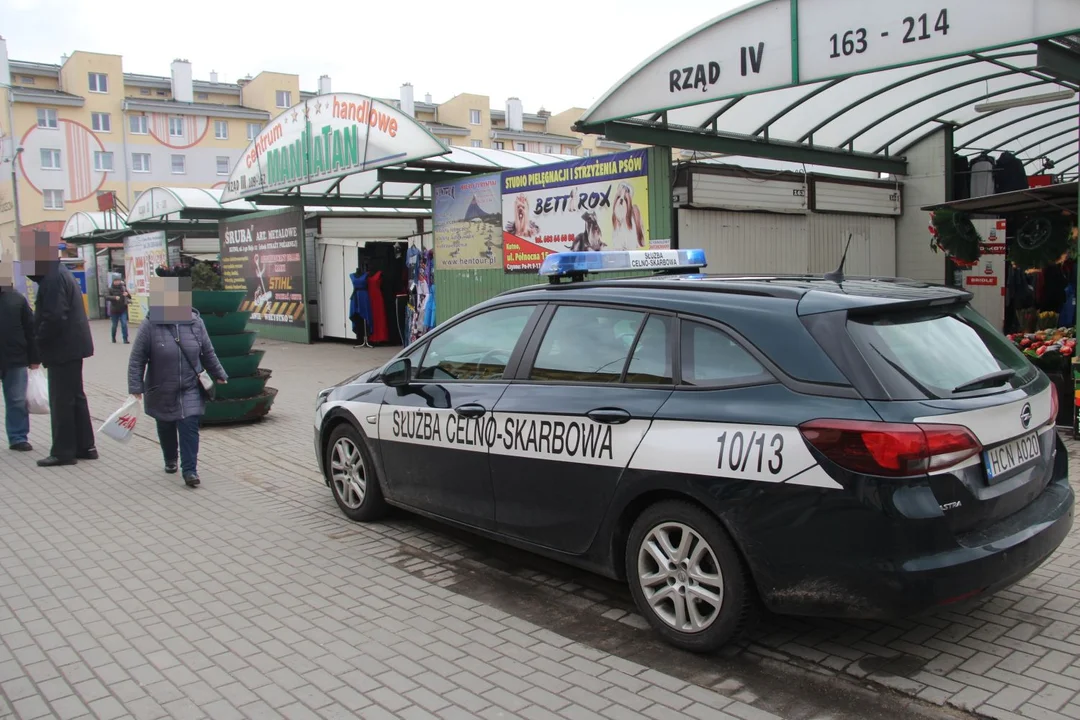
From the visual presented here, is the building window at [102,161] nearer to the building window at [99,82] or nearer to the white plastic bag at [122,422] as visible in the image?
the building window at [99,82]

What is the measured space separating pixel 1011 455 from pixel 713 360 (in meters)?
1.26

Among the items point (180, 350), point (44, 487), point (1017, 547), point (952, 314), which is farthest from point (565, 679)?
point (44, 487)

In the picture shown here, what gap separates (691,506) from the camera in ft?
12.1

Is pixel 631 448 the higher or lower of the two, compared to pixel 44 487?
higher

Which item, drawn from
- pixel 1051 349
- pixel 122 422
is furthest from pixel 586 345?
pixel 1051 349

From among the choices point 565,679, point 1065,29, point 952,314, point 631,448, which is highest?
point 1065,29

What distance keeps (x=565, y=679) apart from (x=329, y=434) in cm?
312

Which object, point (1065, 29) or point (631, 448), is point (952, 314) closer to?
point (631, 448)

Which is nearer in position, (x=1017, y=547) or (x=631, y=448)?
(x=1017, y=547)

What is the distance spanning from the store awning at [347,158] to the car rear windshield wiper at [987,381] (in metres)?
9.78

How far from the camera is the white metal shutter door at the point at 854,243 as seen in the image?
1195 centimetres

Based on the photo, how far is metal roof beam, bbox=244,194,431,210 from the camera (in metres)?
18.7

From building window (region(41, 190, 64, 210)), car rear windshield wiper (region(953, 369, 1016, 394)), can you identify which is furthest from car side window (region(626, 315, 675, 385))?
building window (region(41, 190, 64, 210))

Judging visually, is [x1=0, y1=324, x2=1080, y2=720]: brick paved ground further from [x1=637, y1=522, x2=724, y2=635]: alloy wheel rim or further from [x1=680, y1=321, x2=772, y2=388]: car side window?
[x1=680, y1=321, x2=772, y2=388]: car side window
